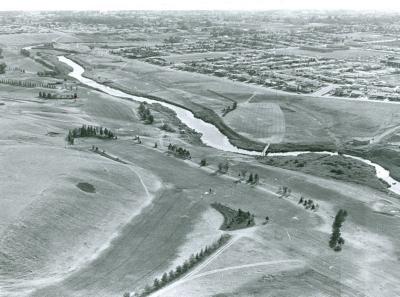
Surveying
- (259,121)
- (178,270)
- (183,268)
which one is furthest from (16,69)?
(178,270)

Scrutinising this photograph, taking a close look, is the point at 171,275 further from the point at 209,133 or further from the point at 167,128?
the point at 209,133

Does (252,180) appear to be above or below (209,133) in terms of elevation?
above

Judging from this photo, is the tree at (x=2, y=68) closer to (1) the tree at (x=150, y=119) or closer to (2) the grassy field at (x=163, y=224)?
(2) the grassy field at (x=163, y=224)

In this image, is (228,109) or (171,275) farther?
(228,109)

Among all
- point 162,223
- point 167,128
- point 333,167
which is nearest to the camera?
point 162,223

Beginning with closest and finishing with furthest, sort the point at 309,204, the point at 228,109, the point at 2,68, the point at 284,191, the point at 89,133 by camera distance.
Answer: the point at 309,204 → the point at 284,191 → the point at 89,133 → the point at 228,109 → the point at 2,68

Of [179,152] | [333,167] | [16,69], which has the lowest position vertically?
[16,69]
